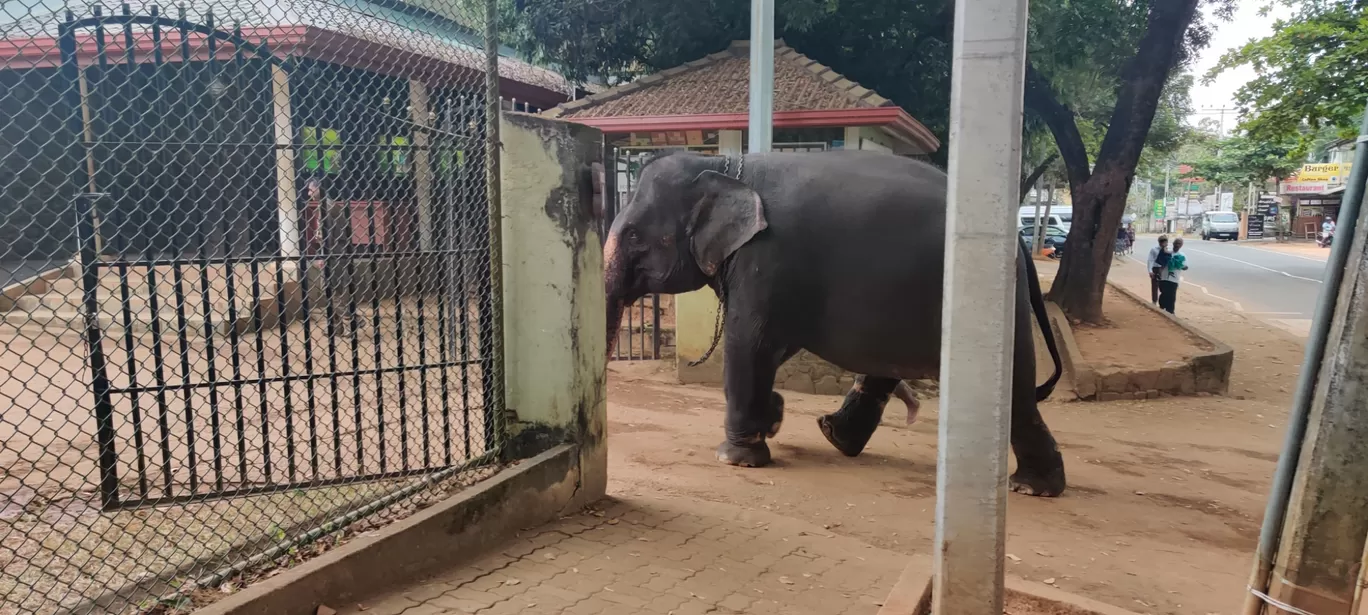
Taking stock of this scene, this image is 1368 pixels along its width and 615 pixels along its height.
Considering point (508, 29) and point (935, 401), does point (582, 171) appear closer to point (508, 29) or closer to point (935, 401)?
point (935, 401)

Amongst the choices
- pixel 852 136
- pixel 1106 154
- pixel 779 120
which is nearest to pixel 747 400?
pixel 779 120

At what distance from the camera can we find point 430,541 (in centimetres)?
348

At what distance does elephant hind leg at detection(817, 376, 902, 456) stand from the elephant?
207mm

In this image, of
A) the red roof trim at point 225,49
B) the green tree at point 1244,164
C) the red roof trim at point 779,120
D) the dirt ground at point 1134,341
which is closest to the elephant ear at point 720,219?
the red roof trim at point 225,49

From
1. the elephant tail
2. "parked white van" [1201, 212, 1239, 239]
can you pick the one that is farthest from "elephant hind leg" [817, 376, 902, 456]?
"parked white van" [1201, 212, 1239, 239]

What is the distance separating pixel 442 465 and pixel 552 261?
3.75 feet

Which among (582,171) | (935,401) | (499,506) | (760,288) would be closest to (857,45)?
(935,401)

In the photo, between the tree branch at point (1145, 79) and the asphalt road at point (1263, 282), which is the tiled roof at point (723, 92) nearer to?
the tree branch at point (1145, 79)

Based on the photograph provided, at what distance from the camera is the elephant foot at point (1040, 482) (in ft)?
17.4

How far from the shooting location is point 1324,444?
7.35ft

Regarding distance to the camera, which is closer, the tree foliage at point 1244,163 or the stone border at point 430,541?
the stone border at point 430,541

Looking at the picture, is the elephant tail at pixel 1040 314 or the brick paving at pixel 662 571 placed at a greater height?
the elephant tail at pixel 1040 314

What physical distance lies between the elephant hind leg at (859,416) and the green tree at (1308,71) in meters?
9.92

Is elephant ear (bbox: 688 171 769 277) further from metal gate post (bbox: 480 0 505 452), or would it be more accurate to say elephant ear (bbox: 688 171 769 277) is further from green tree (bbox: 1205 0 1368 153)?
green tree (bbox: 1205 0 1368 153)
